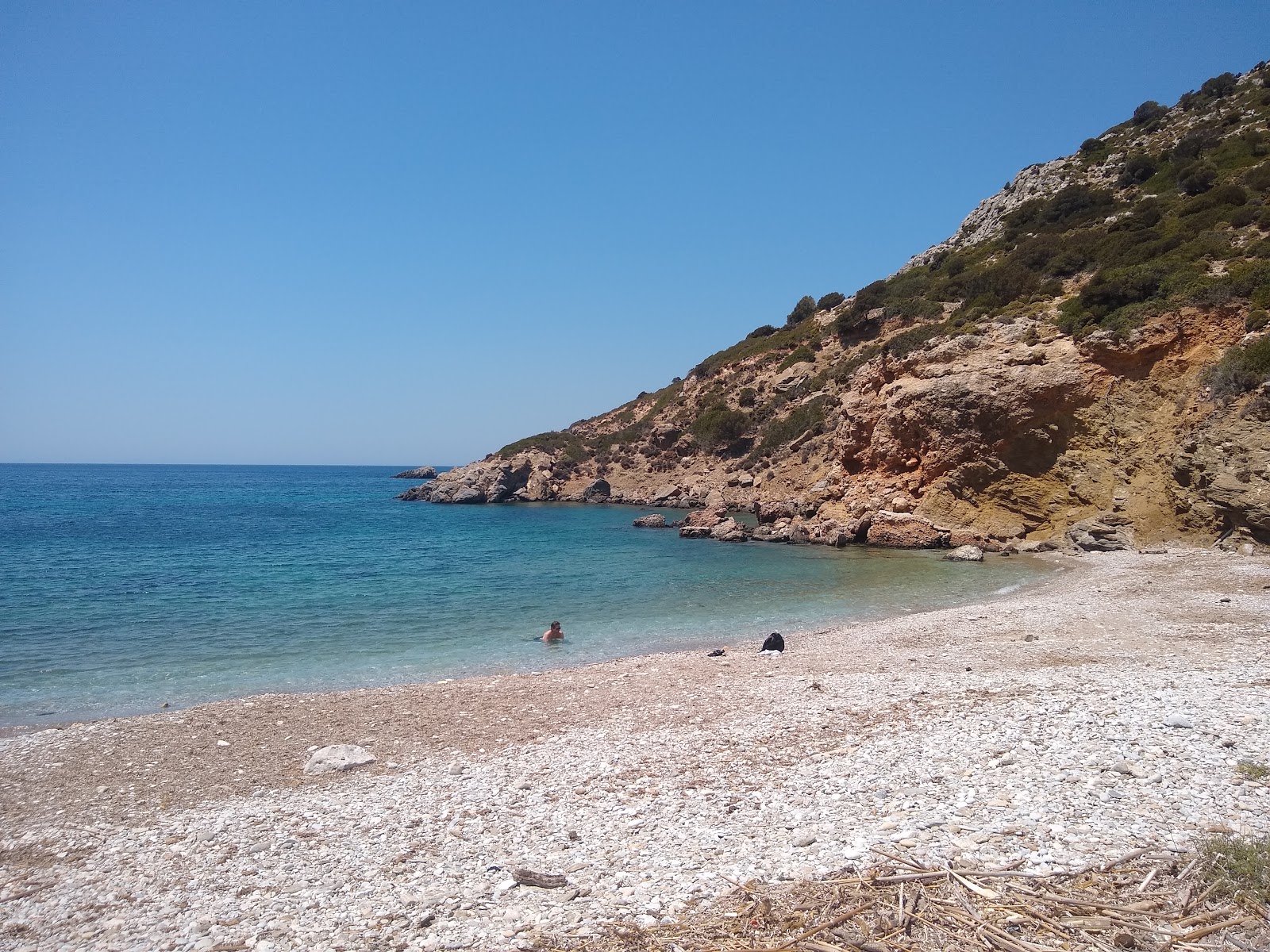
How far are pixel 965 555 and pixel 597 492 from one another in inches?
1635

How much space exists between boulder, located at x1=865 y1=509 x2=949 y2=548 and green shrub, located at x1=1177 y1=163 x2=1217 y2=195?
25.7 meters

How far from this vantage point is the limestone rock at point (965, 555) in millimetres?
27188

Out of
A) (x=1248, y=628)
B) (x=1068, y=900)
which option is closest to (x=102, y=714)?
(x=1068, y=900)

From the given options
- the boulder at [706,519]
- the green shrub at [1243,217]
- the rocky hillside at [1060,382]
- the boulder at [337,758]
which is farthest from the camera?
the boulder at [706,519]

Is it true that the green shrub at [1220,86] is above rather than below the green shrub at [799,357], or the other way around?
above

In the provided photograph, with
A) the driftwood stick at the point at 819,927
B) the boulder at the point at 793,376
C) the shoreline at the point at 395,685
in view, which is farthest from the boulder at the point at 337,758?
the boulder at the point at 793,376

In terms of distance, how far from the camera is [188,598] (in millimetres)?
21906

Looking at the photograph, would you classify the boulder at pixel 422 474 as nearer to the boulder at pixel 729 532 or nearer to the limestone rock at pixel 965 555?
the boulder at pixel 729 532

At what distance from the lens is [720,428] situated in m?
59.8

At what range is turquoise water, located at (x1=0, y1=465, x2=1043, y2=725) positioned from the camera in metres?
14.5

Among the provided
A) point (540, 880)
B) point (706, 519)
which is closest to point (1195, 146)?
point (706, 519)

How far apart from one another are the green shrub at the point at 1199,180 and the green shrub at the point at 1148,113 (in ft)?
66.8

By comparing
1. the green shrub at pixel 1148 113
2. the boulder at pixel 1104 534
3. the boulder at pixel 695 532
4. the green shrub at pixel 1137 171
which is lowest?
the boulder at pixel 695 532

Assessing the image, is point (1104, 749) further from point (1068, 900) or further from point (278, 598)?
point (278, 598)
